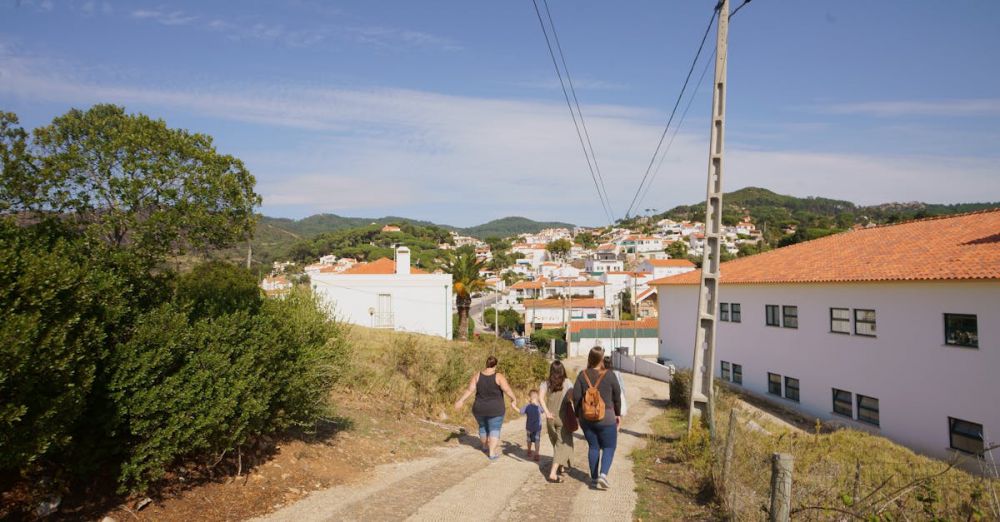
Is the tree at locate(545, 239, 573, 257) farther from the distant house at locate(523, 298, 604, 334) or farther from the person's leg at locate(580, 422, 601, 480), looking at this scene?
the person's leg at locate(580, 422, 601, 480)

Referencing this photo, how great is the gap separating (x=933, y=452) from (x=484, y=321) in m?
69.1

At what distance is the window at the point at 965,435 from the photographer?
16.7 m

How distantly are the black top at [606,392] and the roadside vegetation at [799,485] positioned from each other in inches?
38.1

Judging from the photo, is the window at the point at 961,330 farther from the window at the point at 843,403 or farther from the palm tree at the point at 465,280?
the palm tree at the point at 465,280

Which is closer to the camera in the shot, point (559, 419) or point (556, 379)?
point (559, 419)

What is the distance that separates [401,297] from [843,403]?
22015 mm

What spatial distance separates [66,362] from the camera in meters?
3.97

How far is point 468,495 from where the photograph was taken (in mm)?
6641

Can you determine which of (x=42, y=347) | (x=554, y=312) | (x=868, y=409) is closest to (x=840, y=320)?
(x=868, y=409)

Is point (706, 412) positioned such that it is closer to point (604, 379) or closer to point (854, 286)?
point (604, 379)

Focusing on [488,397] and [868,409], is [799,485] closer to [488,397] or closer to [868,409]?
[488,397]

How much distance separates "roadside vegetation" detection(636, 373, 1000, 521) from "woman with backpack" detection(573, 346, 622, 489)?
58 cm

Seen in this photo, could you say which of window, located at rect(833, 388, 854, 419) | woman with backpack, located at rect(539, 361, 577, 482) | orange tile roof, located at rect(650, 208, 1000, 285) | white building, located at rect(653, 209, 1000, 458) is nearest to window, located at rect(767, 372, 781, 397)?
white building, located at rect(653, 209, 1000, 458)

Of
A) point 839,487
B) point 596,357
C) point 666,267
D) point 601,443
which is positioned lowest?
point 601,443
